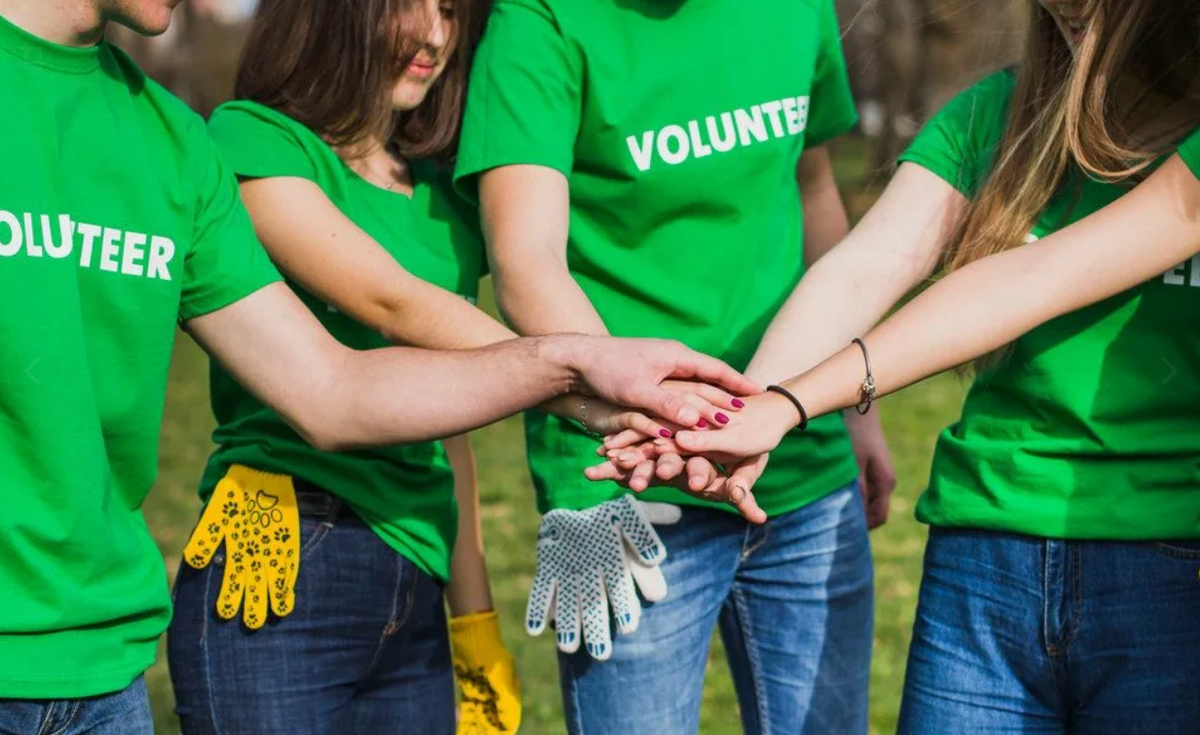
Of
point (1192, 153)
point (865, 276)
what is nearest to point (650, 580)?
point (865, 276)

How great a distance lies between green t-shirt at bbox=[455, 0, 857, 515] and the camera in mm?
2789

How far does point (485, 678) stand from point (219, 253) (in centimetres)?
116

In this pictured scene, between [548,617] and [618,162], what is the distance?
0.84 m

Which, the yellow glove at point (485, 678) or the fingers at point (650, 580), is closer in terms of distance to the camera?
the fingers at point (650, 580)

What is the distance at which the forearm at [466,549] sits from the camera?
326cm

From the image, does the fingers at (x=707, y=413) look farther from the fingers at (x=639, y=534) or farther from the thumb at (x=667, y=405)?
the fingers at (x=639, y=534)

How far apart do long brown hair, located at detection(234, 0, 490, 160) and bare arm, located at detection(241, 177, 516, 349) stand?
0.58 ft

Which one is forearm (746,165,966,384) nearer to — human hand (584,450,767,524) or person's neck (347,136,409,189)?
human hand (584,450,767,524)

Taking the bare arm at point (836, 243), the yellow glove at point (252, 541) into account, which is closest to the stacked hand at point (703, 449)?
the yellow glove at point (252, 541)

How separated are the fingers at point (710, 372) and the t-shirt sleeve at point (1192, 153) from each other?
77cm

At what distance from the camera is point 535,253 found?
2.72 meters

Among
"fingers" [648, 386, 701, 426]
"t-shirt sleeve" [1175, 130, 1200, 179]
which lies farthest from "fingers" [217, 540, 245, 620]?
"t-shirt sleeve" [1175, 130, 1200, 179]

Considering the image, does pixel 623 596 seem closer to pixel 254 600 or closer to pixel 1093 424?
pixel 254 600

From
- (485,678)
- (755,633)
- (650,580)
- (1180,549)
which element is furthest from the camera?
(485,678)
